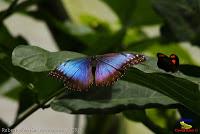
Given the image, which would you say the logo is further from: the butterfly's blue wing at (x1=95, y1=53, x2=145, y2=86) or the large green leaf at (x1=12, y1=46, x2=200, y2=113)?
the butterfly's blue wing at (x1=95, y1=53, x2=145, y2=86)

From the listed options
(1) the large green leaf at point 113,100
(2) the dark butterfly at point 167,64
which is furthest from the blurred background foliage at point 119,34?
(2) the dark butterfly at point 167,64

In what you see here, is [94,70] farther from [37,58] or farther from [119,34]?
[119,34]

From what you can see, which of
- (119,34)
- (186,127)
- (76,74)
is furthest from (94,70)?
(119,34)

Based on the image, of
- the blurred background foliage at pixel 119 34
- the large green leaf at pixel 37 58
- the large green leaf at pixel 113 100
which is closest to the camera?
the large green leaf at pixel 37 58

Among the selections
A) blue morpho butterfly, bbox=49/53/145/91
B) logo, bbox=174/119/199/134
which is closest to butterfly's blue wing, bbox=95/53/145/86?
blue morpho butterfly, bbox=49/53/145/91

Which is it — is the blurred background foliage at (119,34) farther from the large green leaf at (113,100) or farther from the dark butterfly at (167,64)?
the dark butterfly at (167,64)

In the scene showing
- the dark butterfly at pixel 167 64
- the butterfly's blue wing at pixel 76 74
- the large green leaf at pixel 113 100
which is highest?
the dark butterfly at pixel 167 64

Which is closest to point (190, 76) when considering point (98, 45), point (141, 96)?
point (141, 96)
